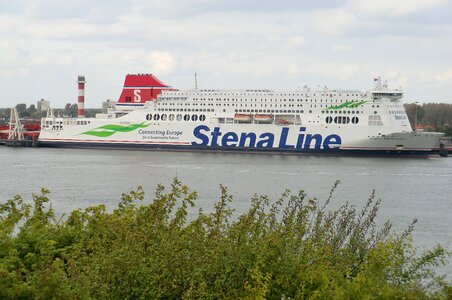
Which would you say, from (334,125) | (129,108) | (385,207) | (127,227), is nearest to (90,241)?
(127,227)

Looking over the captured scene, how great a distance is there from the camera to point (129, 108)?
50.8 m

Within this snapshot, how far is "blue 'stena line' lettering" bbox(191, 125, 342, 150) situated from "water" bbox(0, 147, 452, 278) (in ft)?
3.62

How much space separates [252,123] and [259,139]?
3.80ft

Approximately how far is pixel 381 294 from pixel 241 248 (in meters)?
1.82

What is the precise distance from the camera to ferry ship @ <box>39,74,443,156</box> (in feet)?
147

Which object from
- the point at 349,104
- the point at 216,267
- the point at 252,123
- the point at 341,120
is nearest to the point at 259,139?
the point at 252,123

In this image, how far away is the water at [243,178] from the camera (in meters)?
22.5

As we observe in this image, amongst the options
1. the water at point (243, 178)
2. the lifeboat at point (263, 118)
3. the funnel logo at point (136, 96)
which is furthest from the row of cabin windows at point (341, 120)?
the funnel logo at point (136, 96)

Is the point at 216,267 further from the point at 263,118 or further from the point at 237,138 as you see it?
the point at 263,118

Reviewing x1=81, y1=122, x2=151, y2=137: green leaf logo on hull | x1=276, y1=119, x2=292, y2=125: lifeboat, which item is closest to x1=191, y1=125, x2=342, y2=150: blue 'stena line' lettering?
x1=276, y1=119, x2=292, y2=125: lifeboat

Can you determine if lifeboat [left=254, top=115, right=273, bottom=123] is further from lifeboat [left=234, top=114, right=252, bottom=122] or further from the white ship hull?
the white ship hull

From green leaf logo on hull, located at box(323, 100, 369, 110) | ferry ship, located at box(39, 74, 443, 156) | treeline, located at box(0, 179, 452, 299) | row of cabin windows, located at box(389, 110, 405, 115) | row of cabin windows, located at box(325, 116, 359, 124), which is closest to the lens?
treeline, located at box(0, 179, 452, 299)

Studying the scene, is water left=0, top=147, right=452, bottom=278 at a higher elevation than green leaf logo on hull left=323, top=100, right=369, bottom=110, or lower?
lower

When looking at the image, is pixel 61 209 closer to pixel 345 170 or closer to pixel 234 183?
pixel 234 183
